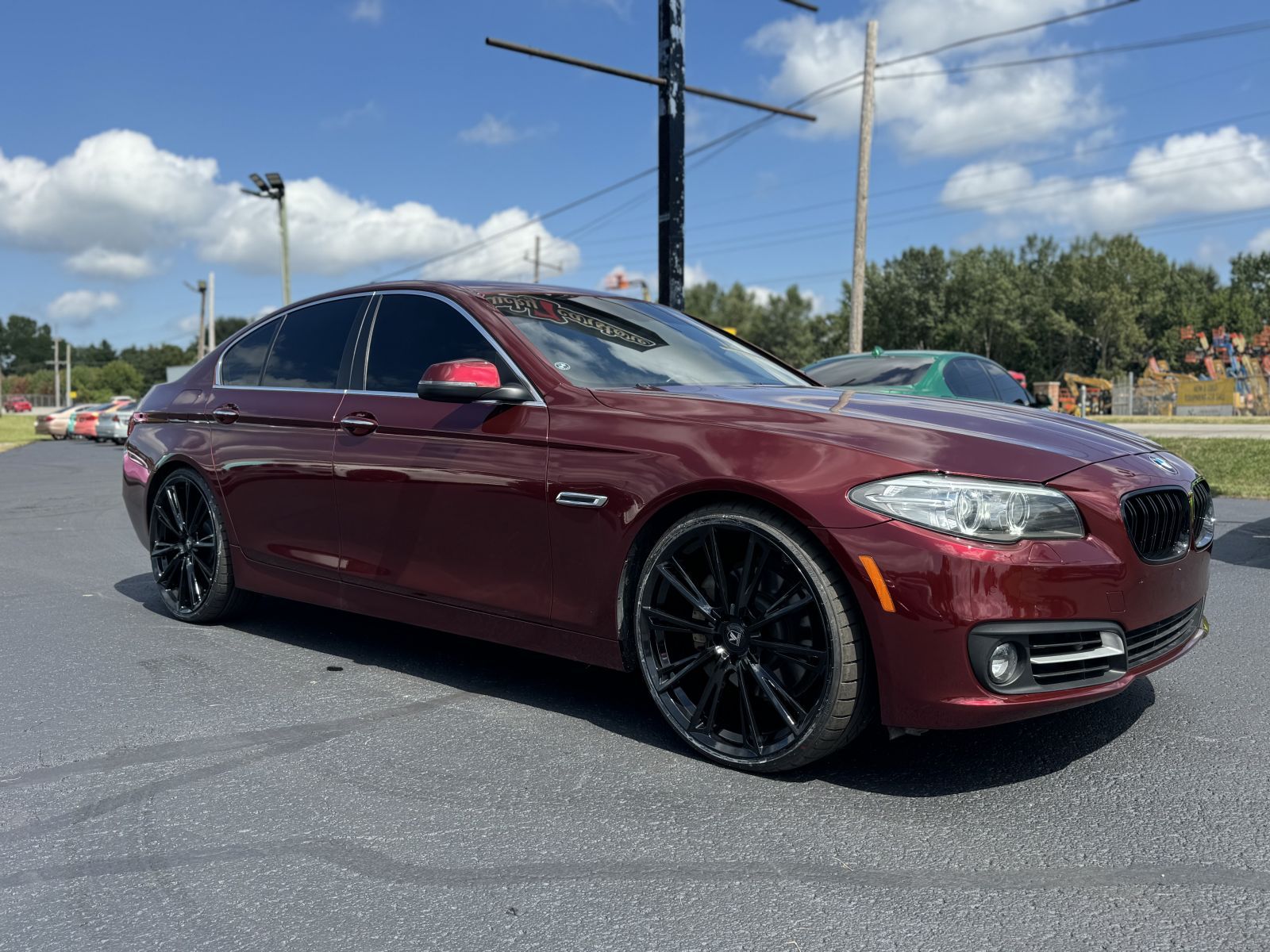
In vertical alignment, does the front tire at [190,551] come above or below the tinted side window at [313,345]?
below

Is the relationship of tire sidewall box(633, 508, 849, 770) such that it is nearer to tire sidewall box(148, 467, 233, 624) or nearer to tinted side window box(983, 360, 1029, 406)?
tire sidewall box(148, 467, 233, 624)

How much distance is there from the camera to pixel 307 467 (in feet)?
14.8

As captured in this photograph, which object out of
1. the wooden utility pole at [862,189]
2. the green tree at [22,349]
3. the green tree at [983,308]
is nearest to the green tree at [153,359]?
the green tree at [22,349]

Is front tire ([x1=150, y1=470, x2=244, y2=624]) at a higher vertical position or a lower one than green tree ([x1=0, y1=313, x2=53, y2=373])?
lower

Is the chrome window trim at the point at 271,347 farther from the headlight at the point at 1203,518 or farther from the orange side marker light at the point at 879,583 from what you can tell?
the headlight at the point at 1203,518

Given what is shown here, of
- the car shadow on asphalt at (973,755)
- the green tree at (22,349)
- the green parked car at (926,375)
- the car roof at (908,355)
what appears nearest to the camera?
the car shadow on asphalt at (973,755)

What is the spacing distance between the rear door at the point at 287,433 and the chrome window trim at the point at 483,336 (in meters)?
0.12

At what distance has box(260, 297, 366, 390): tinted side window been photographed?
464 centimetres

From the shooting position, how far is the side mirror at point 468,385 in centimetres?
371

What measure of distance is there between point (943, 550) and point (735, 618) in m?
0.69

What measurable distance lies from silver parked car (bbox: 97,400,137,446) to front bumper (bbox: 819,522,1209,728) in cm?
3545

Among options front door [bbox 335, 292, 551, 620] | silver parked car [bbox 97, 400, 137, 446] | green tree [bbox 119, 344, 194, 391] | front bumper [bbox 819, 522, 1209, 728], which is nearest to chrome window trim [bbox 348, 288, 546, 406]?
front door [bbox 335, 292, 551, 620]

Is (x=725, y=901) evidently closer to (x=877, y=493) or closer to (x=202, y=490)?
(x=877, y=493)

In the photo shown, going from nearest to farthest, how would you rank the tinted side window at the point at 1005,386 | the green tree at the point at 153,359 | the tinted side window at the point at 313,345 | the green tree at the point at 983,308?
1. the tinted side window at the point at 313,345
2. the tinted side window at the point at 1005,386
3. the green tree at the point at 983,308
4. the green tree at the point at 153,359
